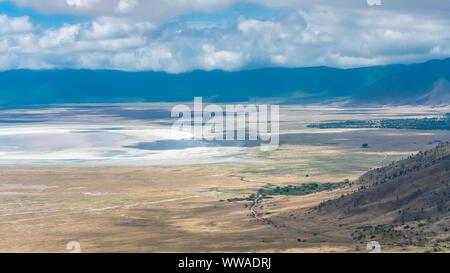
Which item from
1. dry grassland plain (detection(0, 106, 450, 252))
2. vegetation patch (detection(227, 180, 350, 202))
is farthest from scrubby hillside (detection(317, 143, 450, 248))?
vegetation patch (detection(227, 180, 350, 202))

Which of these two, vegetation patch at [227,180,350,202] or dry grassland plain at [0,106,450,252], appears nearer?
dry grassland plain at [0,106,450,252]

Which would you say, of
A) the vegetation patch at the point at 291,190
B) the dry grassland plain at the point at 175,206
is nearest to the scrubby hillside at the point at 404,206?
the dry grassland plain at the point at 175,206

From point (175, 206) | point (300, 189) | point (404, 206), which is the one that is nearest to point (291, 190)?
point (300, 189)

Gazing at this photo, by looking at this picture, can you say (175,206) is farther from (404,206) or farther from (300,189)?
(404,206)

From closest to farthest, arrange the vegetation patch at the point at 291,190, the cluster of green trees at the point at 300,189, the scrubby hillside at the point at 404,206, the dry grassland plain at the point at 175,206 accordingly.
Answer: the scrubby hillside at the point at 404,206, the dry grassland plain at the point at 175,206, the vegetation patch at the point at 291,190, the cluster of green trees at the point at 300,189

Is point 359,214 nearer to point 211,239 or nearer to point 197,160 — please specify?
point 211,239

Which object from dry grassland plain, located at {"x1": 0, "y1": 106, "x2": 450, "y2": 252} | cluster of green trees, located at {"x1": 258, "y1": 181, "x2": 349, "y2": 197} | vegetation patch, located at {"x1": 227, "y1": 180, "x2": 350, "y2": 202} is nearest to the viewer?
dry grassland plain, located at {"x1": 0, "y1": 106, "x2": 450, "y2": 252}

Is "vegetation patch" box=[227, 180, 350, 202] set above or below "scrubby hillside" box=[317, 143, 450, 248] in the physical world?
below

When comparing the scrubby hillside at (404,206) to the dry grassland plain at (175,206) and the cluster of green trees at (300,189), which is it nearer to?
the dry grassland plain at (175,206)

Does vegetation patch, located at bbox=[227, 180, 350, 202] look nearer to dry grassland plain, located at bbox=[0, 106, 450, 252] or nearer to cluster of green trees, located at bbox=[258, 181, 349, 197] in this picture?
cluster of green trees, located at bbox=[258, 181, 349, 197]

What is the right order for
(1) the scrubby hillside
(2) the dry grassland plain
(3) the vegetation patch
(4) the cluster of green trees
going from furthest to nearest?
(4) the cluster of green trees < (3) the vegetation patch < (2) the dry grassland plain < (1) the scrubby hillside
